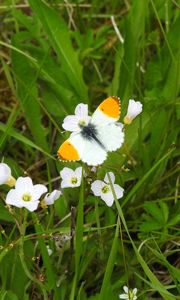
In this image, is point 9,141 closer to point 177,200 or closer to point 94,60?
point 94,60

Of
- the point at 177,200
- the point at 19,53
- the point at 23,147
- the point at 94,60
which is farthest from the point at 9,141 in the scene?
the point at 177,200

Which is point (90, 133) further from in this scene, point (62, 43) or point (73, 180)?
point (62, 43)

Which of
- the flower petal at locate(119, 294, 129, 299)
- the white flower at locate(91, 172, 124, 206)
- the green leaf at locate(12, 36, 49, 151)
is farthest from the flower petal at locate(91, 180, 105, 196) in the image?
the green leaf at locate(12, 36, 49, 151)

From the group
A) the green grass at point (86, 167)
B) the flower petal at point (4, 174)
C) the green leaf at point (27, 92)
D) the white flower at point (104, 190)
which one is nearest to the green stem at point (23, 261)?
the green grass at point (86, 167)

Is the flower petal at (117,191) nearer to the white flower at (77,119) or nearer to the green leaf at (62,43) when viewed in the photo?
the white flower at (77,119)

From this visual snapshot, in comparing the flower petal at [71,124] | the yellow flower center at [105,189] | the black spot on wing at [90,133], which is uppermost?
the flower petal at [71,124]
